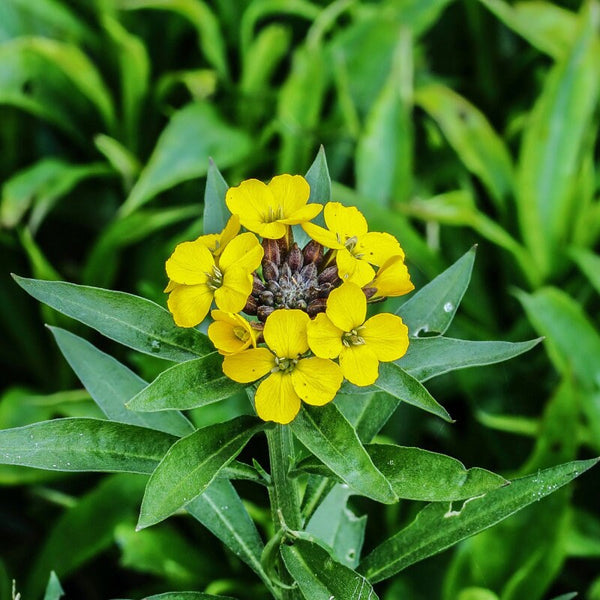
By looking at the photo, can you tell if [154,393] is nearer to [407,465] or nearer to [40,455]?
[40,455]

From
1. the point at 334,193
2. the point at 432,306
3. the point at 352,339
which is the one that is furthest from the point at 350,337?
the point at 334,193

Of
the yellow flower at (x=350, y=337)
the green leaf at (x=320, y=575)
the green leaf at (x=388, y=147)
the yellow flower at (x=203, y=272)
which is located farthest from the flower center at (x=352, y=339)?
the green leaf at (x=388, y=147)

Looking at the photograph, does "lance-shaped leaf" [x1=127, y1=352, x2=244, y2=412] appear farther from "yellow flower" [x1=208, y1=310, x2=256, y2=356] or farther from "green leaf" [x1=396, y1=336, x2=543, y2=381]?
"green leaf" [x1=396, y1=336, x2=543, y2=381]

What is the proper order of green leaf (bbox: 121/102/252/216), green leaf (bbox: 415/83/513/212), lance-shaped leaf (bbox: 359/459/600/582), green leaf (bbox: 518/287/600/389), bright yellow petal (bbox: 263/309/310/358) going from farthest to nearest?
1. green leaf (bbox: 415/83/513/212)
2. green leaf (bbox: 121/102/252/216)
3. green leaf (bbox: 518/287/600/389)
4. lance-shaped leaf (bbox: 359/459/600/582)
5. bright yellow petal (bbox: 263/309/310/358)

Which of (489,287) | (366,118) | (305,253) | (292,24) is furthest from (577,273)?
(305,253)

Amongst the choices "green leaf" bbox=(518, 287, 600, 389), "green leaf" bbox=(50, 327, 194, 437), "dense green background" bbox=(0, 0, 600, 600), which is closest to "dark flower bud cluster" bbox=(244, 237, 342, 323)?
"green leaf" bbox=(50, 327, 194, 437)

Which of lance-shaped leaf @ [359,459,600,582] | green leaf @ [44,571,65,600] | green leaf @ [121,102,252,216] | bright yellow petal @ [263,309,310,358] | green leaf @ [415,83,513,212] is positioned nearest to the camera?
bright yellow petal @ [263,309,310,358]

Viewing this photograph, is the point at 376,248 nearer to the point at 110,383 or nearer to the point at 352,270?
the point at 352,270
